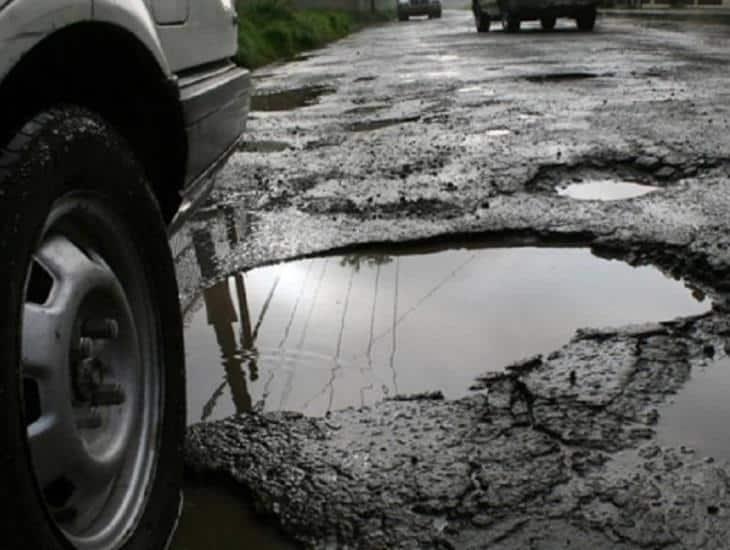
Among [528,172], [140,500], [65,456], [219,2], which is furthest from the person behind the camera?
[528,172]

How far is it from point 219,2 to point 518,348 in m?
1.53

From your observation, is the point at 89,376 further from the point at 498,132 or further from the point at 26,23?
the point at 498,132

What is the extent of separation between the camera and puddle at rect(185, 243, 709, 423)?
9.23ft

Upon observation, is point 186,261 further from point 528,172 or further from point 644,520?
point 644,520

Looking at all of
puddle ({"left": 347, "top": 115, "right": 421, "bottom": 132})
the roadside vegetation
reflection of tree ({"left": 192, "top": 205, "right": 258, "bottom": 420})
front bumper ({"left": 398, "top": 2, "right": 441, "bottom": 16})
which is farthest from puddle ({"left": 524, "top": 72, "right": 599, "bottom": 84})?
front bumper ({"left": 398, "top": 2, "right": 441, "bottom": 16})

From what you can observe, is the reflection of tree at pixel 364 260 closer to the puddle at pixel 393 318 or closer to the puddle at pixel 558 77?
the puddle at pixel 393 318

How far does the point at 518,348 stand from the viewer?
297 cm

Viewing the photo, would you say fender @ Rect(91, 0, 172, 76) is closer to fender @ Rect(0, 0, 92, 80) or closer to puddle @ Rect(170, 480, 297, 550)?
fender @ Rect(0, 0, 92, 80)

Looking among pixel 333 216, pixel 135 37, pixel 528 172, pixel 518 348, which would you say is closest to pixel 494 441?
pixel 518 348

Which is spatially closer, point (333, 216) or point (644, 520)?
point (644, 520)

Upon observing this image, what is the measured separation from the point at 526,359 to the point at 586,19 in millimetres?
21077

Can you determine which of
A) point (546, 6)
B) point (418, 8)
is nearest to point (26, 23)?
point (546, 6)

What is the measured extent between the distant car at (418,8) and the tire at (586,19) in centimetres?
2935

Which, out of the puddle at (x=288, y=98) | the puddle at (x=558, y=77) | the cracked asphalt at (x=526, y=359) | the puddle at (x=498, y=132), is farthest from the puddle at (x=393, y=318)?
the puddle at (x=558, y=77)
